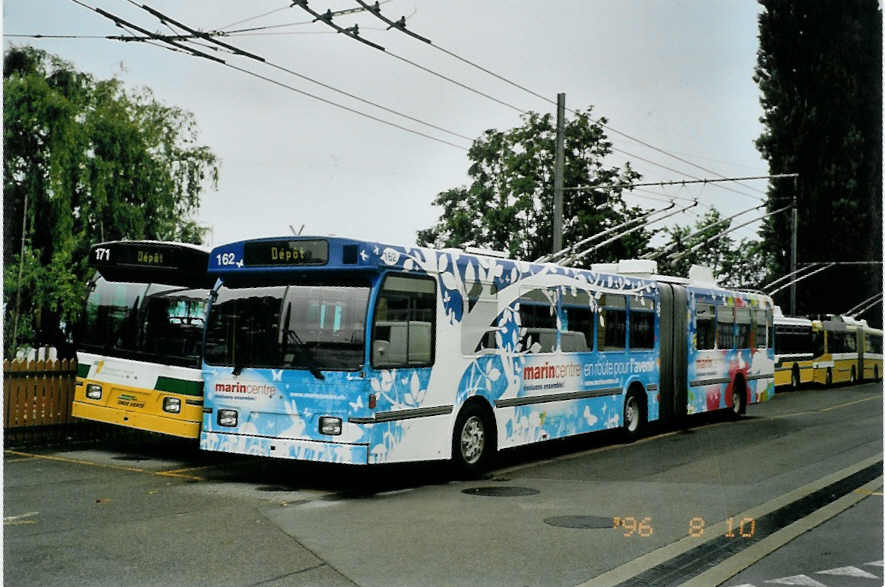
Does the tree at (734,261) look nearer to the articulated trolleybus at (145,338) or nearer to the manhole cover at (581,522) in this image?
the articulated trolleybus at (145,338)

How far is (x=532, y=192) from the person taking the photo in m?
36.5

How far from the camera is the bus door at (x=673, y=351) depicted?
16641 mm

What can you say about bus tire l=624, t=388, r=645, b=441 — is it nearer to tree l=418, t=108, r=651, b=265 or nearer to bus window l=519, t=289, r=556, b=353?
bus window l=519, t=289, r=556, b=353

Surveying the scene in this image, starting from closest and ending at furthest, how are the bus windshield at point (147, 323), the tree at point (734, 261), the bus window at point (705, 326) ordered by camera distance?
the bus windshield at point (147, 323)
the bus window at point (705, 326)
the tree at point (734, 261)

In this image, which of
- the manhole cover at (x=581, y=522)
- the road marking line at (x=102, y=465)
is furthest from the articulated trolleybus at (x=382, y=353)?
the manhole cover at (x=581, y=522)

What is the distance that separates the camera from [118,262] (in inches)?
501

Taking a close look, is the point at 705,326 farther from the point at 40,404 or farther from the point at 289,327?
the point at 40,404

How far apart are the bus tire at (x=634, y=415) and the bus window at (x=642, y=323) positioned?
2.62ft

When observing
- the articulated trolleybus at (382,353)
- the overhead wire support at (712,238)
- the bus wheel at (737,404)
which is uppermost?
the overhead wire support at (712,238)

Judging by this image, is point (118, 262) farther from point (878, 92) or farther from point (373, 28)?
point (878, 92)

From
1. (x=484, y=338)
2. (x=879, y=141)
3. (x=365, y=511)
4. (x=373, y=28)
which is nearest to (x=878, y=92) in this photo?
(x=879, y=141)

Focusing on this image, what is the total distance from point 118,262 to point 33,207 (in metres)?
A: 13.9

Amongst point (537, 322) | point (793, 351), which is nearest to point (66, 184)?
point (537, 322)

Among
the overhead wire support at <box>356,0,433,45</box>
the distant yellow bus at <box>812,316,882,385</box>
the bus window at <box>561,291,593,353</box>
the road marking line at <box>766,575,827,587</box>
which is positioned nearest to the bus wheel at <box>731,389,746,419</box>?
the bus window at <box>561,291,593,353</box>
